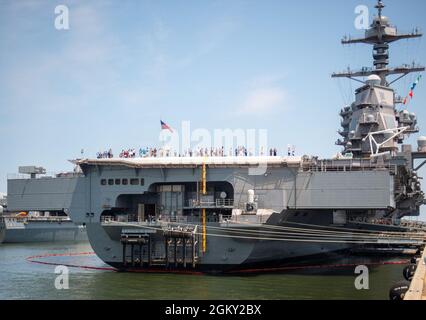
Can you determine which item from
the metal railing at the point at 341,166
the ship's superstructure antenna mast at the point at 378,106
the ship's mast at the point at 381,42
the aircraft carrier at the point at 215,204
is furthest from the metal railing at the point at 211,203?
the ship's mast at the point at 381,42

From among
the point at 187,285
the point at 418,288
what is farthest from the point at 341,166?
the point at 418,288

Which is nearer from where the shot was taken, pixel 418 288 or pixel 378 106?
pixel 418 288

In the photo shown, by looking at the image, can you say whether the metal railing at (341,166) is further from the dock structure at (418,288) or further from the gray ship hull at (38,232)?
the gray ship hull at (38,232)

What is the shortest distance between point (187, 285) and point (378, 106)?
2064 centimetres

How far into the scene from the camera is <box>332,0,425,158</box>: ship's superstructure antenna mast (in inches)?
A: 1494

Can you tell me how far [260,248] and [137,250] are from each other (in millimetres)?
5745

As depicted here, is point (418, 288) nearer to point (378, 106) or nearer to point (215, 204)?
point (215, 204)

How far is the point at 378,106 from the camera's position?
127ft

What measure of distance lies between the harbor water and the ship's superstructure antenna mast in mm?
10167

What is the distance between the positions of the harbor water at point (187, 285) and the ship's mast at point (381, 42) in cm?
2051

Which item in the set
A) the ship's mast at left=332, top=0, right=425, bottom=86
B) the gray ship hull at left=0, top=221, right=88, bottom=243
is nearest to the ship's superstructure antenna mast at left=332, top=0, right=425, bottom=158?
the ship's mast at left=332, top=0, right=425, bottom=86

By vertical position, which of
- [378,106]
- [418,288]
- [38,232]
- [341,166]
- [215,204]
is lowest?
[38,232]

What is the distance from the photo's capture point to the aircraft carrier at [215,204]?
26.7 meters
